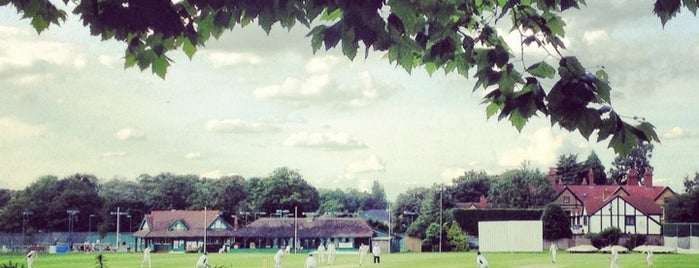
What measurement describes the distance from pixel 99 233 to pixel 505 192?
4944 cm

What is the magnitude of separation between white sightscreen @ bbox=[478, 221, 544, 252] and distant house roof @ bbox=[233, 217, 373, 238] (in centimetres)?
1475

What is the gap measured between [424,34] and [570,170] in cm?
12910

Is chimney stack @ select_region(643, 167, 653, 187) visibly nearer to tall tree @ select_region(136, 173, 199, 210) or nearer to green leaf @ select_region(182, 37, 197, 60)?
tall tree @ select_region(136, 173, 199, 210)

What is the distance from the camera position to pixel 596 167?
128500mm

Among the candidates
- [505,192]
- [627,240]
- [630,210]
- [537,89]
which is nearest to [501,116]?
[537,89]

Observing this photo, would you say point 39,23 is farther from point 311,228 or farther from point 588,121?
point 311,228

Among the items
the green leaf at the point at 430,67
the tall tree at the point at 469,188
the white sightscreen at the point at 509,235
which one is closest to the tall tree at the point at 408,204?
the tall tree at the point at 469,188

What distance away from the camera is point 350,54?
16.0ft

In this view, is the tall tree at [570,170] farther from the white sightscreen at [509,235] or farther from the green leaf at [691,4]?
the green leaf at [691,4]

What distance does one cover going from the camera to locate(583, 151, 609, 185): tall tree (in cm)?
12775

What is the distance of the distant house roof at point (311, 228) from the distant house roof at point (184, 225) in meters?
4.18

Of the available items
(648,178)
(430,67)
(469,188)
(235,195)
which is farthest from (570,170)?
(430,67)

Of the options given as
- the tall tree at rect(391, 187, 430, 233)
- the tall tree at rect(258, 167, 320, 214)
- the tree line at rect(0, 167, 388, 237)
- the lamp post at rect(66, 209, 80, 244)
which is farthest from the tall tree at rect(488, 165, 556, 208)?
the lamp post at rect(66, 209, 80, 244)

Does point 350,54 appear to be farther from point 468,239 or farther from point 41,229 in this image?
point 41,229
